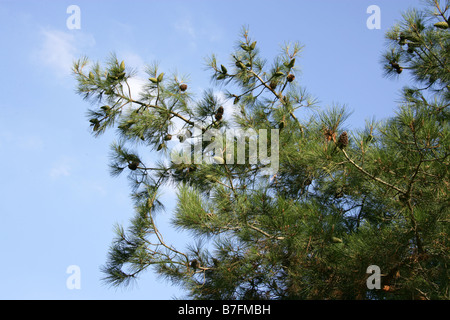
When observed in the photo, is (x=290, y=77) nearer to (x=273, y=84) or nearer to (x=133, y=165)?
(x=273, y=84)

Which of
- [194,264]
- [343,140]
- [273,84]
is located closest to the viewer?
[343,140]

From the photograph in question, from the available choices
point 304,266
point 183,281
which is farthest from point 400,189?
point 183,281

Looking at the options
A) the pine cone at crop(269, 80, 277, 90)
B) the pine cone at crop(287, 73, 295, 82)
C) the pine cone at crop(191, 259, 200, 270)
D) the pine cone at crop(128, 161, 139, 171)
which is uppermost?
the pine cone at crop(287, 73, 295, 82)

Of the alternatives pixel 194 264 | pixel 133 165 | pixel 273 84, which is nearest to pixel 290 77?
pixel 273 84

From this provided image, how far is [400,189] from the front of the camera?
2.32 meters

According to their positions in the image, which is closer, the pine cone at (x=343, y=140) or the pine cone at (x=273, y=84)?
the pine cone at (x=343, y=140)

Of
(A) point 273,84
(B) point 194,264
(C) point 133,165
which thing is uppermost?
(A) point 273,84

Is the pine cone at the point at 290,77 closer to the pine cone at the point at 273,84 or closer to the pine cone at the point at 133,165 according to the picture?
the pine cone at the point at 273,84

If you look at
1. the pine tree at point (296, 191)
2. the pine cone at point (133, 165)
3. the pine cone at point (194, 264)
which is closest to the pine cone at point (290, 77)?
the pine tree at point (296, 191)

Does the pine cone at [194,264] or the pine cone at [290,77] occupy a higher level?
the pine cone at [290,77]

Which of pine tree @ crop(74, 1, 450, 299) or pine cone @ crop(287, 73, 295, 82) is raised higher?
pine cone @ crop(287, 73, 295, 82)

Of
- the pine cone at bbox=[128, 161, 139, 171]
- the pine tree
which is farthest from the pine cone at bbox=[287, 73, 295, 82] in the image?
the pine cone at bbox=[128, 161, 139, 171]

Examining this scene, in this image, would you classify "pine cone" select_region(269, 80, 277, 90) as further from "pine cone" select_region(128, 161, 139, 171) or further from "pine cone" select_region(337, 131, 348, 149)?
"pine cone" select_region(337, 131, 348, 149)

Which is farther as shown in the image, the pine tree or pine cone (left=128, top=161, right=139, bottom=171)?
pine cone (left=128, top=161, right=139, bottom=171)
